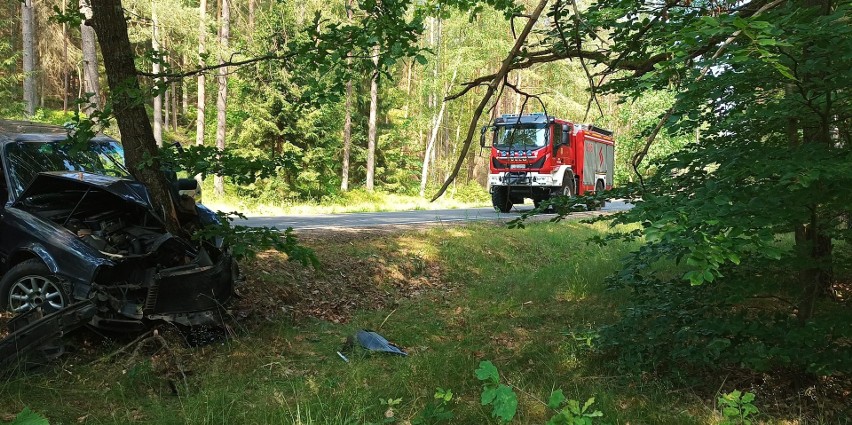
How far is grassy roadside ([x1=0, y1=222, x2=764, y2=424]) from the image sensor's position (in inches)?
154

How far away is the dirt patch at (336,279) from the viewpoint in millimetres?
7469

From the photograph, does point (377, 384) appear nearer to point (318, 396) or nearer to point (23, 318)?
point (318, 396)

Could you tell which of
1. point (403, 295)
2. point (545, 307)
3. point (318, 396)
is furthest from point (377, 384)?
point (403, 295)

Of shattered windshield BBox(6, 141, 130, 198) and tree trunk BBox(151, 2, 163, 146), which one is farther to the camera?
shattered windshield BBox(6, 141, 130, 198)

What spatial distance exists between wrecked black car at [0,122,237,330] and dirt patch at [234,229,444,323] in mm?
1213

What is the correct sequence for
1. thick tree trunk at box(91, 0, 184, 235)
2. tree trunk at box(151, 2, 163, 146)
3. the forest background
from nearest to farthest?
tree trunk at box(151, 2, 163, 146)
thick tree trunk at box(91, 0, 184, 235)
the forest background

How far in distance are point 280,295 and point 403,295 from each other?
2.24 m

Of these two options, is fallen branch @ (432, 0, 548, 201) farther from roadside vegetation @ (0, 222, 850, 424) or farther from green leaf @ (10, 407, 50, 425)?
green leaf @ (10, 407, 50, 425)

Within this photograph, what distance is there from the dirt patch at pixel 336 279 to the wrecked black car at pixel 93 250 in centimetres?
121

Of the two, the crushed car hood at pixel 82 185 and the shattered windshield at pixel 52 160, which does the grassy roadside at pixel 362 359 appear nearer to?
the crushed car hood at pixel 82 185

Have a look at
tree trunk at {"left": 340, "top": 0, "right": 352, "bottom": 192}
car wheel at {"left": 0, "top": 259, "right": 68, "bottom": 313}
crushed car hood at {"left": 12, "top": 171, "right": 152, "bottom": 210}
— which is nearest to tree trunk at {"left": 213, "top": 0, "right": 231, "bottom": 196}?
tree trunk at {"left": 340, "top": 0, "right": 352, "bottom": 192}

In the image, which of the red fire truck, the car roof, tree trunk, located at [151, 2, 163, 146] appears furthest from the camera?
the red fire truck

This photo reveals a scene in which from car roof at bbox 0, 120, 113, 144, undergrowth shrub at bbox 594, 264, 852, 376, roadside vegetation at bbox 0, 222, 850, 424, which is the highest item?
car roof at bbox 0, 120, 113, 144

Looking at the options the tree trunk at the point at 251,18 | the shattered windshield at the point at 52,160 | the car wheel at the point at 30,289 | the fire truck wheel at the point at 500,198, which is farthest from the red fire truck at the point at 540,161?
the car wheel at the point at 30,289
